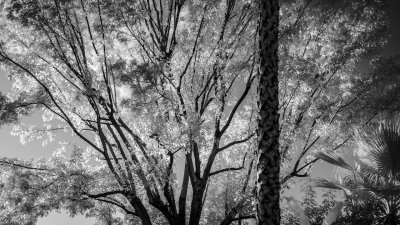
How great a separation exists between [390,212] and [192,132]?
5233 mm

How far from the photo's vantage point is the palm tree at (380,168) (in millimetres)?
7445

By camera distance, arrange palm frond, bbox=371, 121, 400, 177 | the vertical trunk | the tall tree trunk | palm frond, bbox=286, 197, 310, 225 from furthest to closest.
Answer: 1. the vertical trunk
2. palm frond, bbox=286, 197, 310, 225
3. palm frond, bbox=371, 121, 400, 177
4. the tall tree trunk

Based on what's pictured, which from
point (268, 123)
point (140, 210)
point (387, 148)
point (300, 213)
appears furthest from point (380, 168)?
point (140, 210)

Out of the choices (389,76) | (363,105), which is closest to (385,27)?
(389,76)

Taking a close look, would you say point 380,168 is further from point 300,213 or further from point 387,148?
point 300,213

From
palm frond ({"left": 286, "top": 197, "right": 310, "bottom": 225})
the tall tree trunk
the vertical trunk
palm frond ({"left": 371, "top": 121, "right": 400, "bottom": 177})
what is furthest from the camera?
the vertical trunk

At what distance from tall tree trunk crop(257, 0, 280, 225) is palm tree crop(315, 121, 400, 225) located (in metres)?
2.51

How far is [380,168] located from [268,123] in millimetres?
3418

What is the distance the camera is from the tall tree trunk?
5.90m

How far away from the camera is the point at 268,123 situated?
614cm

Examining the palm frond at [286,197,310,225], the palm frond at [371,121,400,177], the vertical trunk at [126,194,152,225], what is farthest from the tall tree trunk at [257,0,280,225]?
the vertical trunk at [126,194,152,225]

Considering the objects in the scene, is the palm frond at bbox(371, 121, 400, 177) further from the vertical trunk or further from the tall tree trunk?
the vertical trunk

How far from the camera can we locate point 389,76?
1136cm

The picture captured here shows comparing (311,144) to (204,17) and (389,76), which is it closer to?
(389,76)
